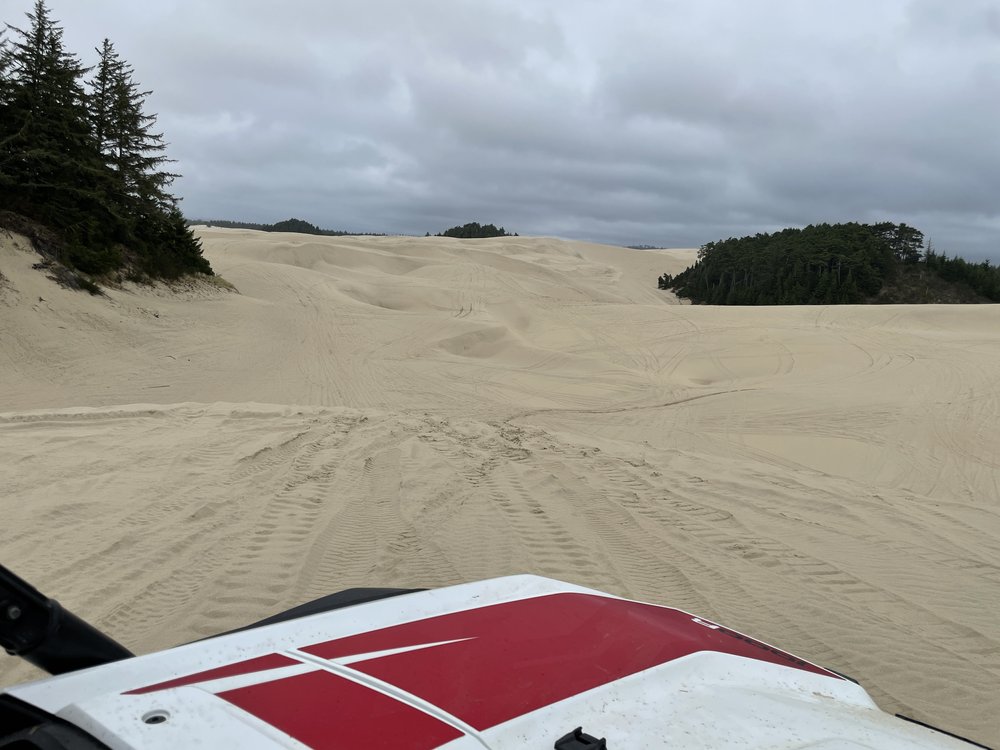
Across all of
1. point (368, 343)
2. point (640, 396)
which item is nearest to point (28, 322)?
point (368, 343)

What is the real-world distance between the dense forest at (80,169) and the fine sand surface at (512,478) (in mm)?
1626

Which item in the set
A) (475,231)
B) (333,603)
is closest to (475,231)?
(475,231)

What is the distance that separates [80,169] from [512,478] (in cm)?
1606

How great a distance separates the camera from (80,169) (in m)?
17.2

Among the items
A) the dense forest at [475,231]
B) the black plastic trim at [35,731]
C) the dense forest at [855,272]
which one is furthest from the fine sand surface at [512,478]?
the dense forest at [475,231]

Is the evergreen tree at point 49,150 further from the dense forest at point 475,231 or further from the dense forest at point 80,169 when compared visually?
the dense forest at point 475,231

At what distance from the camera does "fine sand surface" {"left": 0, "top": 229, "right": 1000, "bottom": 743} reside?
4.23 meters

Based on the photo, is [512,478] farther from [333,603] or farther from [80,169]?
[80,169]

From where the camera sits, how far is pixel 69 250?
16.0 metres

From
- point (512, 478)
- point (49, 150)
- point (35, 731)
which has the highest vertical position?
point (49, 150)

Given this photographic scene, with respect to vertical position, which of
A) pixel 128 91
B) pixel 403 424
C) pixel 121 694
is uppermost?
pixel 128 91

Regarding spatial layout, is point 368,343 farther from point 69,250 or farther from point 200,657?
point 200,657

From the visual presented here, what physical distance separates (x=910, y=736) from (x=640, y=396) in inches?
421

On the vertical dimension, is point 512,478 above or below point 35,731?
below
